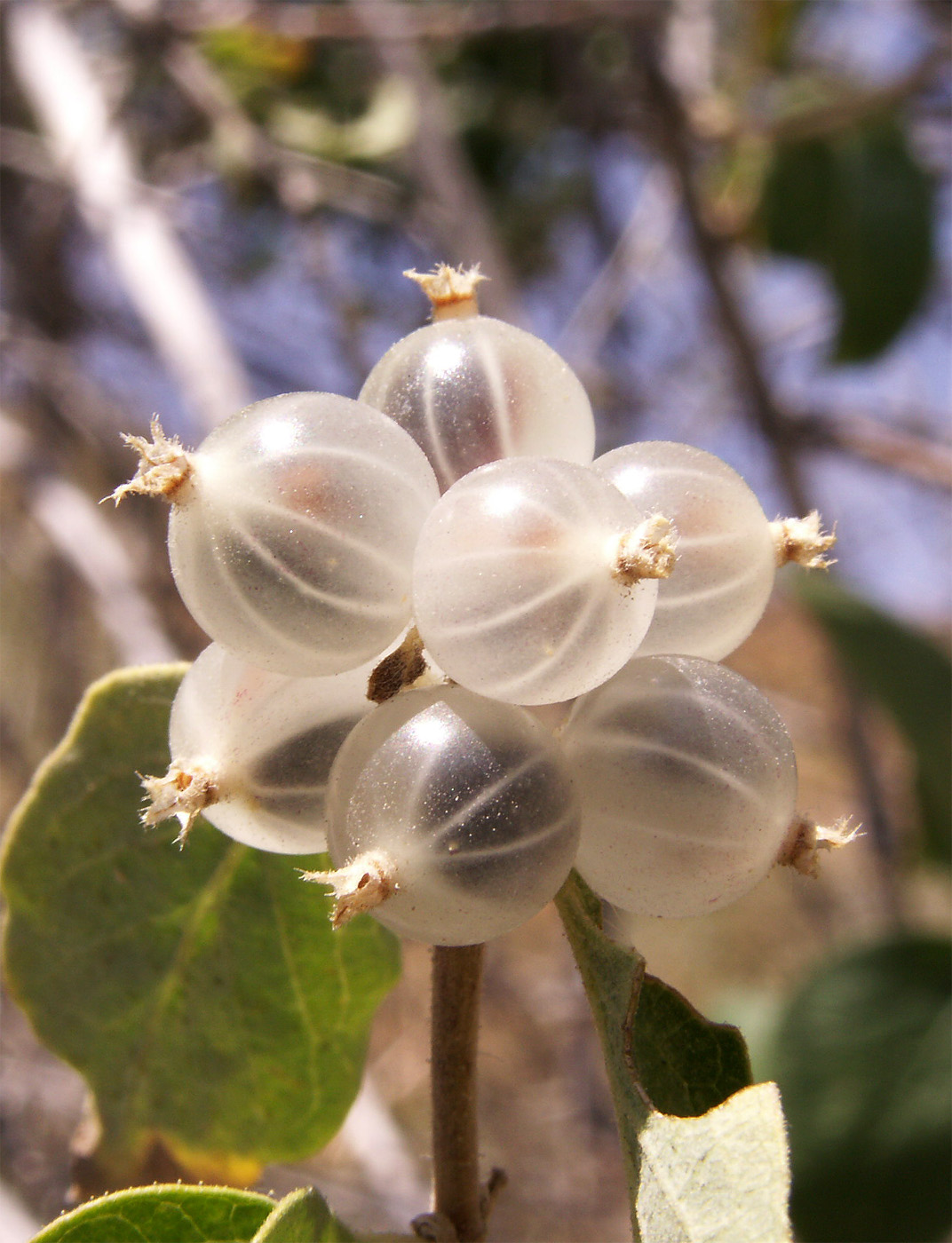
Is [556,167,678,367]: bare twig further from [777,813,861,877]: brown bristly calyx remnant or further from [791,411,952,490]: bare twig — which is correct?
[777,813,861,877]: brown bristly calyx remnant

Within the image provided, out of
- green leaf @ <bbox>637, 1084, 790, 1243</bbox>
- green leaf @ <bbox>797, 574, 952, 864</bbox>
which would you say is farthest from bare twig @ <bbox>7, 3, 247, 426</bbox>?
green leaf @ <bbox>637, 1084, 790, 1243</bbox>

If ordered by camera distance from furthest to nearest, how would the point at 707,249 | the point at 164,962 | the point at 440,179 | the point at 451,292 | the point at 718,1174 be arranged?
the point at 707,249 → the point at 440,179 → the point at 164,962 → the point at 451,292 → the point at 718,1174

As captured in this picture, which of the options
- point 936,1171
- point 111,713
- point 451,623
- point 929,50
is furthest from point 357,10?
point 936,1171

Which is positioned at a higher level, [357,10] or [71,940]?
[357,10]

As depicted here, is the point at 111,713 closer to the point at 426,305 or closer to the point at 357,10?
the point at 357,10

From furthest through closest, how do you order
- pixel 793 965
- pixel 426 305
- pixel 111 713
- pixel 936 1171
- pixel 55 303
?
1. pixel 793 965
2. pixel 426 305
3. pixel 55 303
4. pixel 936 1171
5. pixel 111 713

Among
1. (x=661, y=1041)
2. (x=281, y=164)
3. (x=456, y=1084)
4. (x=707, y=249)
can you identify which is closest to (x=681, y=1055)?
(x=661, y=1041)

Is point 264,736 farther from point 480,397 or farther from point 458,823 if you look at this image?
point 480,397
